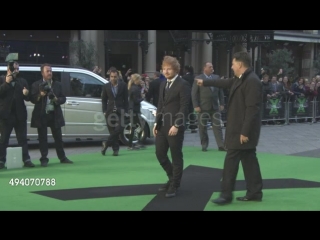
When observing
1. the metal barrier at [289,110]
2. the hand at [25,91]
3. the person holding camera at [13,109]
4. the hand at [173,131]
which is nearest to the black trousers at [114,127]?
the person holding camera at [13,109]

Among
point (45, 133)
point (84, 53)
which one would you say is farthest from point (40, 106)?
Answer: point (84, 53)

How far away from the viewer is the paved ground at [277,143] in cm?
1343

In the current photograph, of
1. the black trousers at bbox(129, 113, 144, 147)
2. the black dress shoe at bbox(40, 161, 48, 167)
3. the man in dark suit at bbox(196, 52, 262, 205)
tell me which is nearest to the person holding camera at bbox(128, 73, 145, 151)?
the black trousers at bbox(129, 113, 144, 147)

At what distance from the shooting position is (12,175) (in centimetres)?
1002

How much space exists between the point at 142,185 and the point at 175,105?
1.70 metres

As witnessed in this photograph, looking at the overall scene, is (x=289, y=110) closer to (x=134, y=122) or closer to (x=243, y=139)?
(x=134, y=122)

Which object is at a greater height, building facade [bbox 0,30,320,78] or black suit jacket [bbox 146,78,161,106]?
building facade [bbox 0,30,320,78]

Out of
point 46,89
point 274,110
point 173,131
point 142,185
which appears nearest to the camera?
point 173,131

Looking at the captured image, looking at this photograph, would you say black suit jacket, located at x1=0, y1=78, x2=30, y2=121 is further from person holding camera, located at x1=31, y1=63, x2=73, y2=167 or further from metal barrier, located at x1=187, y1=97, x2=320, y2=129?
metal barrier, located at x1=187, y1=97, x2=320, y2=129

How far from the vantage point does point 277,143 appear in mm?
15016

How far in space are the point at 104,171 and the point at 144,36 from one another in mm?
10435

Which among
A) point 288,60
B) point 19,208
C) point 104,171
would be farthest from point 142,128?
point 288,60

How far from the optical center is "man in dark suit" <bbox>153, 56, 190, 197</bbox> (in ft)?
26.3
